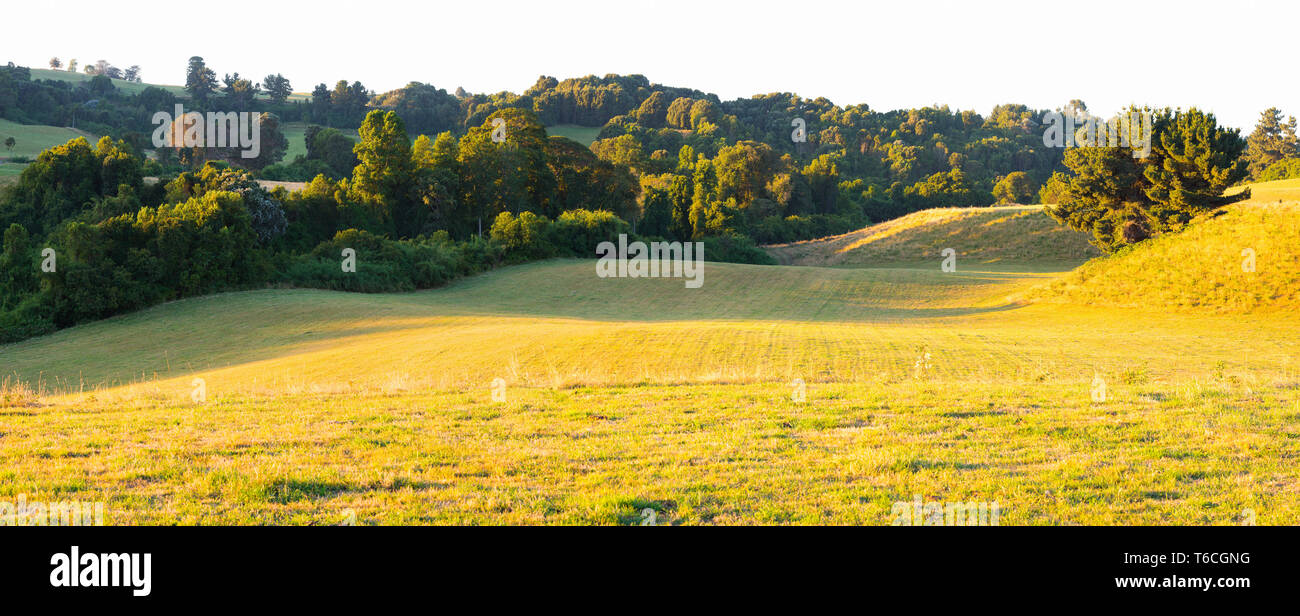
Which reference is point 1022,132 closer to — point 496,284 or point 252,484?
point 496,284

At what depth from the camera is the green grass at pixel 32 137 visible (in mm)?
77900

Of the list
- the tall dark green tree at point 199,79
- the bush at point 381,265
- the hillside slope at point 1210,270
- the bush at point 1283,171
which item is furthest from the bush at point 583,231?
the tall dark green tree at point 199,79

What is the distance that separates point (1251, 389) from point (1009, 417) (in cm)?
519

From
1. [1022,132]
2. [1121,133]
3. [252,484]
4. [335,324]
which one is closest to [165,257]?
[335,324]

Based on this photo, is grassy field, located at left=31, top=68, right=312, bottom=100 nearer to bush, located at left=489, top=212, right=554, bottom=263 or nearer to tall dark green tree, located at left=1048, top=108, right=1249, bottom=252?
bush, located at left=489, top=212, right=554, bottom=263

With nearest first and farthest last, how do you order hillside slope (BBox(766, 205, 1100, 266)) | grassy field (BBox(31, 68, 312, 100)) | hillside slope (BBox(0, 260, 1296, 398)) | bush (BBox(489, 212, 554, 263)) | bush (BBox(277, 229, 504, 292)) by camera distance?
hillside slope (BBox(0, 260, 1296, 398)) < bush (BBox(277, 229, 504, 292)) < bush (BBox(489, 212, 554, 263)) < hillside slope (BBox(766, 205, 1100, 266)) < grassy field (BBox(31, 68, 312, 100))

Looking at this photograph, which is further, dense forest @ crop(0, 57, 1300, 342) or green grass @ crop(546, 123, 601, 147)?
green grass @ crop(546, 123, 601, 147)

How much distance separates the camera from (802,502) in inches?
253

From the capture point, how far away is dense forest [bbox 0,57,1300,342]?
39750 mm

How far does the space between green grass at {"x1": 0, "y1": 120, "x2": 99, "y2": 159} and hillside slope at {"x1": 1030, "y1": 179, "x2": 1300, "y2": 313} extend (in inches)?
3474

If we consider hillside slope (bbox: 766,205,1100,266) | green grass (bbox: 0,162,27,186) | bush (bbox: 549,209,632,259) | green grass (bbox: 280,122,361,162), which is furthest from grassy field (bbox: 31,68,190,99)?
hillside slope (bbox: 766,205,1100,266)

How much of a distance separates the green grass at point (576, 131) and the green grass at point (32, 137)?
66778 mm

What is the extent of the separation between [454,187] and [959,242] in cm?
4548

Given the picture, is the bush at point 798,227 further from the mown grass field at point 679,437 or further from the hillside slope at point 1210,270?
the mown grass field at point 679,437
